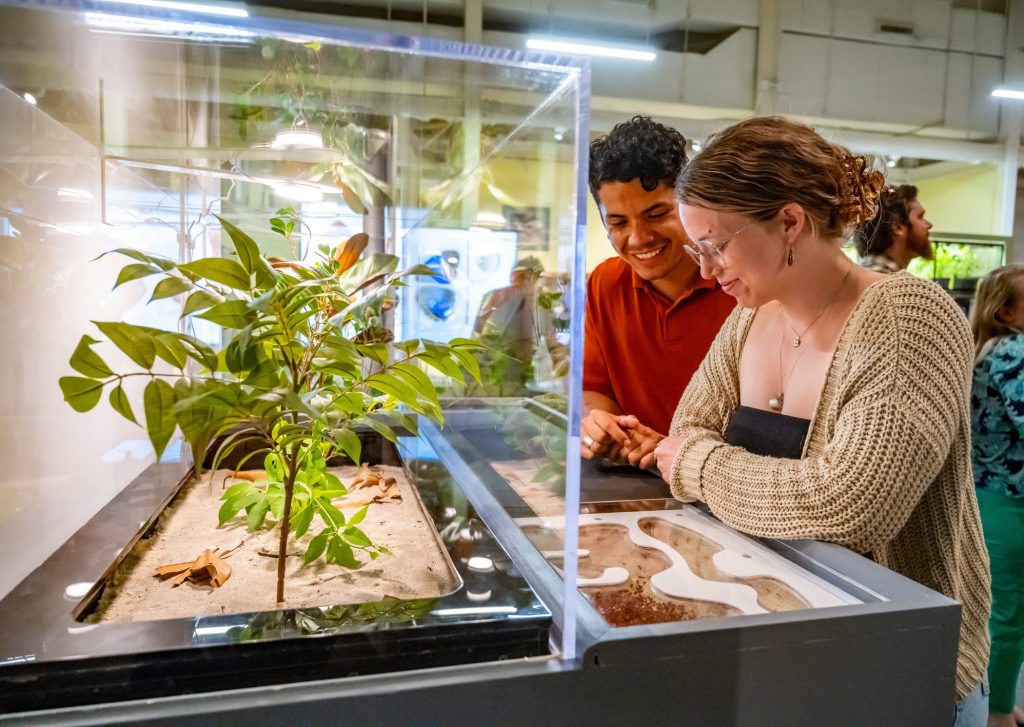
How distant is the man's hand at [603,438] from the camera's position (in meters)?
1.35

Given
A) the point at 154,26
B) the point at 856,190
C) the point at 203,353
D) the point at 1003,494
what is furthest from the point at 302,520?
the point at 1003,494

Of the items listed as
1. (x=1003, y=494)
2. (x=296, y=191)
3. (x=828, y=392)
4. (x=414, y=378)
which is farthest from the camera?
(x=1003, y=494)

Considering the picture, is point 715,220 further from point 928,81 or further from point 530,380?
point 928,81

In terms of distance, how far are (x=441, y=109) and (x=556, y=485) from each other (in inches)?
33.9

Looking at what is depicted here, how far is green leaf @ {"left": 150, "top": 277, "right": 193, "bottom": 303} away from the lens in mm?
662

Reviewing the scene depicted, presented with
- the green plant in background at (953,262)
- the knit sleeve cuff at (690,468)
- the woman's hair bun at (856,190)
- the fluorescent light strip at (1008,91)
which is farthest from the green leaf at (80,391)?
the fluorescent light strip at (1008,91)

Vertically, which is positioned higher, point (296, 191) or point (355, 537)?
point (296, 191)

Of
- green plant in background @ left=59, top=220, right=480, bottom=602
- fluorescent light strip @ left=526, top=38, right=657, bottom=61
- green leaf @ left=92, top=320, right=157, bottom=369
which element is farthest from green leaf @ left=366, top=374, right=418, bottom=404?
fluorescent light strip @ left=526, top=38, right=657, bottom=61

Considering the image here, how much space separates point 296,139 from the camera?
3.78ft

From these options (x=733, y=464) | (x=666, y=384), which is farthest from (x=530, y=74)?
(x=666, y=384)

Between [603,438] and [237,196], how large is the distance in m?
0.78

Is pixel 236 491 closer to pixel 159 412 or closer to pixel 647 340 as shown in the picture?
pixel 159 412

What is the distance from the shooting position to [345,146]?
4.53 ft

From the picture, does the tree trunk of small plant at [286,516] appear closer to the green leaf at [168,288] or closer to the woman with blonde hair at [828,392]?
the green leaf at [168,288]
